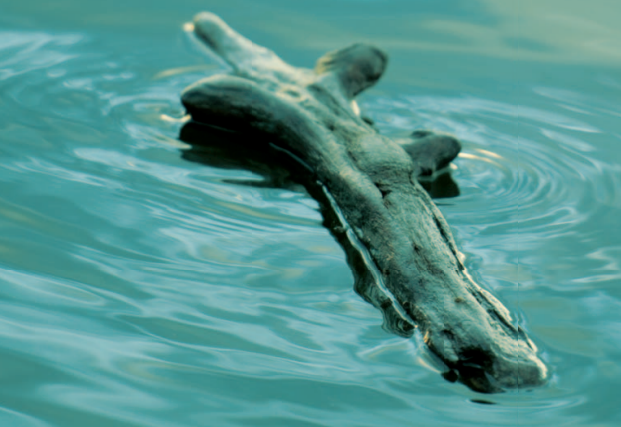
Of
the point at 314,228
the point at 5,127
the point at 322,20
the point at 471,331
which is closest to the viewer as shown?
the point at 471,331

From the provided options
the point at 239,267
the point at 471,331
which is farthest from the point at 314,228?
the point at 471,331

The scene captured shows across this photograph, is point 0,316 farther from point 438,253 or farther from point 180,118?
point 180,118

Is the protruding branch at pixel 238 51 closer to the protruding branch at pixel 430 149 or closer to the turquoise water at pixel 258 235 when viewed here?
the turquoise water at pixel 258 235

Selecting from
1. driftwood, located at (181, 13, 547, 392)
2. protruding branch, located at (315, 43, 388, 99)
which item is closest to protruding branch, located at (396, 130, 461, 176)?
driftwood, located at (181, 13, 547, 392)

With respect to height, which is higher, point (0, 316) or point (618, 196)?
point (618, 196)

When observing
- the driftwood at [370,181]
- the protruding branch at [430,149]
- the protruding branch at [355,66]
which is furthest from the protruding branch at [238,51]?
the protruding branch at [430,149]

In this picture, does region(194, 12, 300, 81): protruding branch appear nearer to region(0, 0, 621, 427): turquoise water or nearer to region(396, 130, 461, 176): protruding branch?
region(0, 0, 621, 427): turquoise water

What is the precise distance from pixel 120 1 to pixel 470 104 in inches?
80.4

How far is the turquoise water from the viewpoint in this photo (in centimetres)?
232

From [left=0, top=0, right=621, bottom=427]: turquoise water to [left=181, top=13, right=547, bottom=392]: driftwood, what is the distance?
67 millimetres

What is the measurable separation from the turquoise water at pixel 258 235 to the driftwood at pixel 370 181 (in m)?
0.07

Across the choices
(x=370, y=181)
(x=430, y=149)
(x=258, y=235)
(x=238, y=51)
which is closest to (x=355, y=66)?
(x=238, y=51)

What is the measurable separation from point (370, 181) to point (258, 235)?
40 centimetres

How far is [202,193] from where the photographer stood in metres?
3.31
